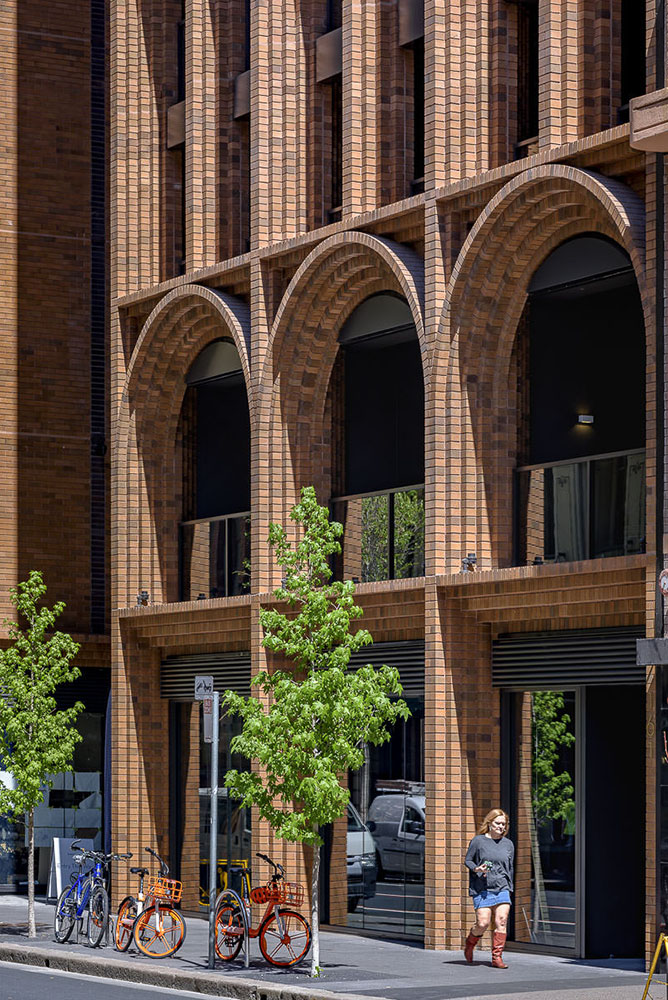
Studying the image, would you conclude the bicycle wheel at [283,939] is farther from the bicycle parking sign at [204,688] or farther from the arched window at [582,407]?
the arched window at [582,407]

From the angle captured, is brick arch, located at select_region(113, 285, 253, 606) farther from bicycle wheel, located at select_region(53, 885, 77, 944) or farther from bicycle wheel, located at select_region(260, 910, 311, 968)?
bicycle wheel, located at select_region(260, 910, 311, 968)

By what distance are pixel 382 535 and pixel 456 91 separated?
5.56 m

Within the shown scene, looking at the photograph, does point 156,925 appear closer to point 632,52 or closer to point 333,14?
point 632,52

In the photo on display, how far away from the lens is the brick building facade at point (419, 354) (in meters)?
20.0

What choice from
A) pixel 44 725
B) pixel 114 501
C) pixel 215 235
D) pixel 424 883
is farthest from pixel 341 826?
pixel 215 235

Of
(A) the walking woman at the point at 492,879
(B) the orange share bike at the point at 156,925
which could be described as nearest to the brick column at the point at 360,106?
(A) the walking woman at the point at 492,879

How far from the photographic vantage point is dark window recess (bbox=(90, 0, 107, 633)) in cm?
3189

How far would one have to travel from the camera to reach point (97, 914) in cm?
2206

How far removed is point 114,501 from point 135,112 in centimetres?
586

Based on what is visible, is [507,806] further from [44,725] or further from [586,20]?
[586,20]

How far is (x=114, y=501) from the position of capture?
2769 cm

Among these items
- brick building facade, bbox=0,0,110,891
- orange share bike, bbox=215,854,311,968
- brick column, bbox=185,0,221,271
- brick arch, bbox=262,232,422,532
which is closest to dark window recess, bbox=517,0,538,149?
brick arch, bbox=262,232,422,532

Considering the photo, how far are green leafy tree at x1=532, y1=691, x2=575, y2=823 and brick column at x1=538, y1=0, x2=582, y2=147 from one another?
6.15 metres

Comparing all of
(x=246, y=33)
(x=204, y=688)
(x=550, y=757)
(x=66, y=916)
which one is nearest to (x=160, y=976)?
(x=204, y=688)
